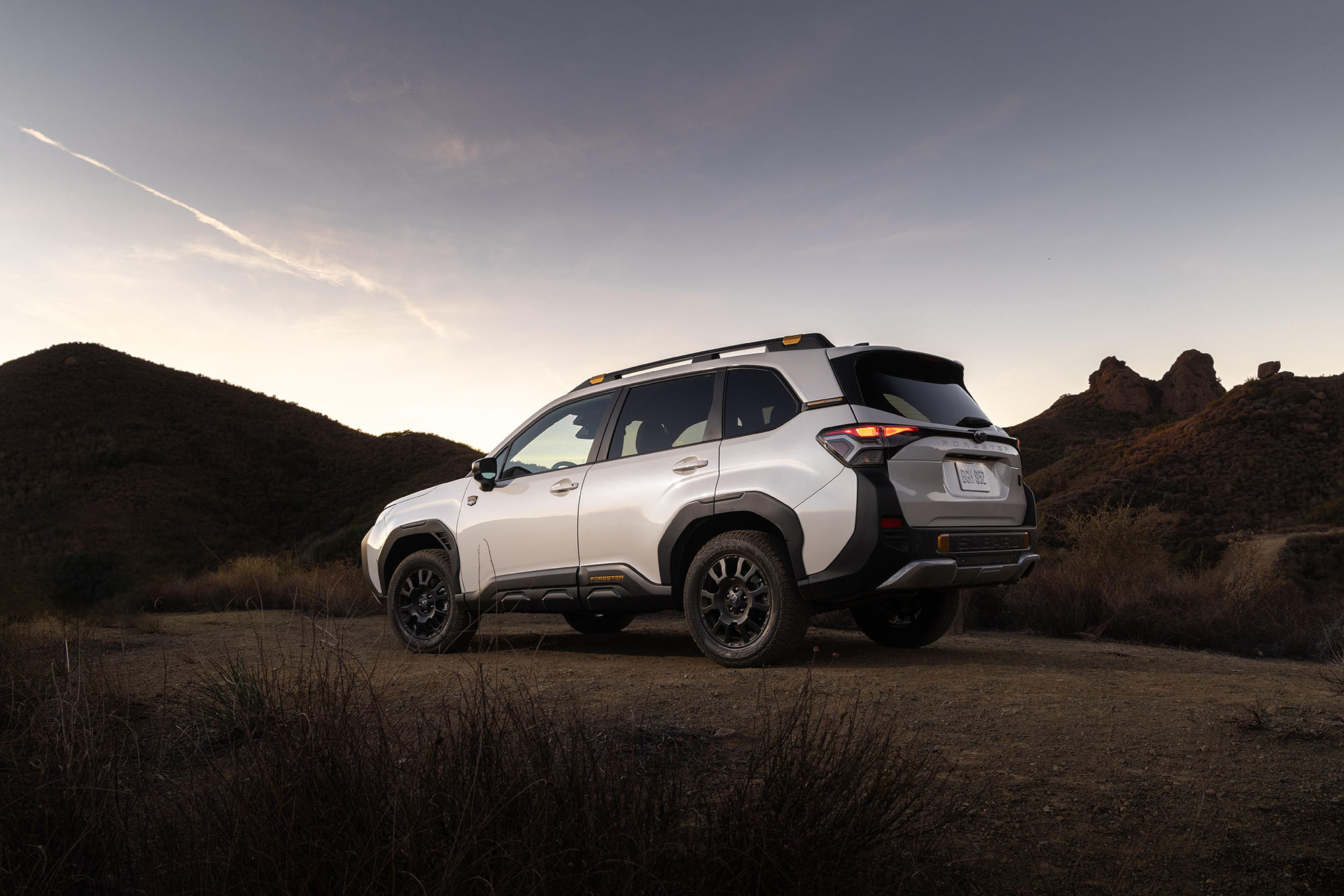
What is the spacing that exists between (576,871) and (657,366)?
4535 millimetres

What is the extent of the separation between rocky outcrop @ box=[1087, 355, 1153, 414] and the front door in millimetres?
51856

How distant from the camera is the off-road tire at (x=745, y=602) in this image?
5113mm

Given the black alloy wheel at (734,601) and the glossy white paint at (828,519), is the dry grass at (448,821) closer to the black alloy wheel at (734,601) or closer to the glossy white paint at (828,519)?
the glossy white paint at (828,519)

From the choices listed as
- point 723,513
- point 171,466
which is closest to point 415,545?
point 723,513

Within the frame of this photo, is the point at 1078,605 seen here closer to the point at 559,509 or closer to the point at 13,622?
the point at 559,509

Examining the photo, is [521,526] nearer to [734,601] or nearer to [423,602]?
[423,602]

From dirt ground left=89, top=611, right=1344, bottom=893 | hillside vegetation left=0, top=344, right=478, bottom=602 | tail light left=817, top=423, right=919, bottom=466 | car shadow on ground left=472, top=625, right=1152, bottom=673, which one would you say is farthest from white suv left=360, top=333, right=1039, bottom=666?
hillside vegetation left=0, top=344, right=478, bottom=602

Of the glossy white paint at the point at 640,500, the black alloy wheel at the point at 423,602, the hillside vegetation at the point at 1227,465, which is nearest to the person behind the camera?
the glossy white paint at the point at 640,500

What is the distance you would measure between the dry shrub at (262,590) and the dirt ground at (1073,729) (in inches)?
179

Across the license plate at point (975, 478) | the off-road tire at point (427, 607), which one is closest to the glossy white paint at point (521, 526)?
the off-road tire at point (427, 607)

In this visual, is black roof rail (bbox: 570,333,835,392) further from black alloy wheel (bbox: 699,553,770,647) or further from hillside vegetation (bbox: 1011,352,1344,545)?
hillside vegetation (bbox: 1011,352,1344,545)

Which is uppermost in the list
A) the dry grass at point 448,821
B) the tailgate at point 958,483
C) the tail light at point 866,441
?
the tail light at point 866,441

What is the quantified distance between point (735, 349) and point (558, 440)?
1.74 meters

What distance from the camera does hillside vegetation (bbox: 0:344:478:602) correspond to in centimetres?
4197
